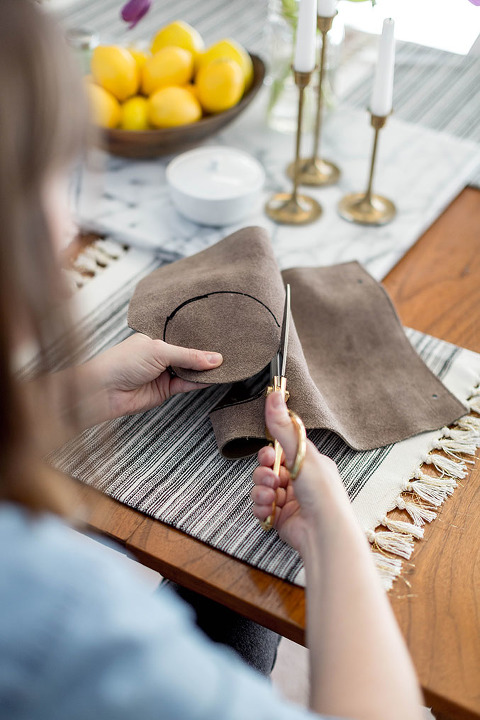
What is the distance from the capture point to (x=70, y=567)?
1.49 feet

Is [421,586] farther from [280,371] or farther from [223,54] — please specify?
[223,54]

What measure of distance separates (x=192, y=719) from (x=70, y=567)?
12 centimetres

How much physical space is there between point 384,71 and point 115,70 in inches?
19.3

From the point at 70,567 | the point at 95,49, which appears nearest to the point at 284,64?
the point at 95,49

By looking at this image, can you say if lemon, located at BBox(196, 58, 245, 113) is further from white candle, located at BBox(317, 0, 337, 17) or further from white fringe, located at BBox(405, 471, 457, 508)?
white fringe, located at BBox(405, 471, 457, 508)

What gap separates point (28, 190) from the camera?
471mm

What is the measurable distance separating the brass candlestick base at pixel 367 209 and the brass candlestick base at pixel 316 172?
0.23ft

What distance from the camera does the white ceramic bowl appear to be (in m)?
1.15

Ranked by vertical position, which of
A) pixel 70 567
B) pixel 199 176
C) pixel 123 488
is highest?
pixel 70 567

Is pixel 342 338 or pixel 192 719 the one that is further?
pixel 342 338

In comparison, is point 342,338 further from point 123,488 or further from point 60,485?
point 60,485

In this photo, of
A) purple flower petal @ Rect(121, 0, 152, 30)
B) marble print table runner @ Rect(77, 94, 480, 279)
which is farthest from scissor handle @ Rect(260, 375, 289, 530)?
purple flower petal @ Rect(121, 0, 152, 30)

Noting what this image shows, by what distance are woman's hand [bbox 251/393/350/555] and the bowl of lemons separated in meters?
0.72

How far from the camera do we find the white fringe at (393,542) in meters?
0.72
